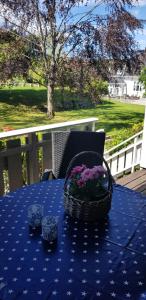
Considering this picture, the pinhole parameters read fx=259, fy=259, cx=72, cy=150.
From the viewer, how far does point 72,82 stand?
1110cm

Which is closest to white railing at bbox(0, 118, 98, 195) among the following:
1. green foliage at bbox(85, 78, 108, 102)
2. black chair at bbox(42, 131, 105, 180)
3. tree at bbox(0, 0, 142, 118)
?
black chair at bbox(42, 131, 105, 180)

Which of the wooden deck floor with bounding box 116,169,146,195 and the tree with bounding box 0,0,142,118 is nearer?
the wooden deck floor with bounding box 116,169,146,195

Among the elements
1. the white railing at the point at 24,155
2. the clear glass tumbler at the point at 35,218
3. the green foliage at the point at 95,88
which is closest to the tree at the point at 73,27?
the green foliage at the point at 95,88

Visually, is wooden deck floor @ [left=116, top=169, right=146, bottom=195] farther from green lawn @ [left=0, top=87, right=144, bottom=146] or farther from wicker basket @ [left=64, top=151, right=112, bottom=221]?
green lawn @ [left=0, top=87, right=144, bottom=146]

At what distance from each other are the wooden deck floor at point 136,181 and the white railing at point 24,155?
1.08 metres

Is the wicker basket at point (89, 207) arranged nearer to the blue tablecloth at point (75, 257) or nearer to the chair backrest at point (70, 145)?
the blue tablecloth at point (75, 257)

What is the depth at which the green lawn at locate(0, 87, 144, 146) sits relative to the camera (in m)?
11.9

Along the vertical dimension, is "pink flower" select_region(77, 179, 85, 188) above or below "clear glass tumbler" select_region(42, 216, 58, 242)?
above

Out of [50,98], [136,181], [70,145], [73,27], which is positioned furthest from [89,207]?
[50,98]

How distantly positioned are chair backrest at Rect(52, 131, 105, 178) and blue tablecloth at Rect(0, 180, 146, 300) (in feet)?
2.61

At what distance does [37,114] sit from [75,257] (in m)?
13.3

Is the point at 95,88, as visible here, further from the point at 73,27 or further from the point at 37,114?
the point at 37,114

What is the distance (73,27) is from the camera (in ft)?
33.3

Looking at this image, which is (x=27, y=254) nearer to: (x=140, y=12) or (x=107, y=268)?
(x=107, y=268)
